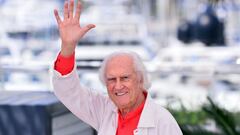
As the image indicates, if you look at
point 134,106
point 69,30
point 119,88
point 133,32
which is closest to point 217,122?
point 134,106

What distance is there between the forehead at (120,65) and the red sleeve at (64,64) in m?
0.15

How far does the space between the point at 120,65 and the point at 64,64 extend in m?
0.22

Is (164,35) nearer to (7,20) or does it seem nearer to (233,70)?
(7,20)

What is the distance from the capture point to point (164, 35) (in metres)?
20.8

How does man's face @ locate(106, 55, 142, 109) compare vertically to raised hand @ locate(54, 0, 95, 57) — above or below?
below

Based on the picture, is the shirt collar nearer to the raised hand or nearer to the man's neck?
the man's neck

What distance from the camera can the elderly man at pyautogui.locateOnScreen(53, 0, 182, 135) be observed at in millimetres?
2520

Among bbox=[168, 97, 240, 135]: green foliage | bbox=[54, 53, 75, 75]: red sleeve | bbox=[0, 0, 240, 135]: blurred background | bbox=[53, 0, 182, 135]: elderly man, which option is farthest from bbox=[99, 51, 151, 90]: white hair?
bbox=[0, 0, 240, 135]: blurred background

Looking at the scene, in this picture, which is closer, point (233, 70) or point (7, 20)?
point (233, 70)

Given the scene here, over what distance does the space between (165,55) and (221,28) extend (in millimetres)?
1616

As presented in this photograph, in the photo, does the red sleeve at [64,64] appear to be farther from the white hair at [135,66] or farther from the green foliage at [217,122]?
the green foliage at [217,122]

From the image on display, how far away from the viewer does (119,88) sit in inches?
99.1

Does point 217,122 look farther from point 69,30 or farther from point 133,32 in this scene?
point 133,32

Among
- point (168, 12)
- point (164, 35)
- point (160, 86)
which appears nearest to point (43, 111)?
point (160, 86)
